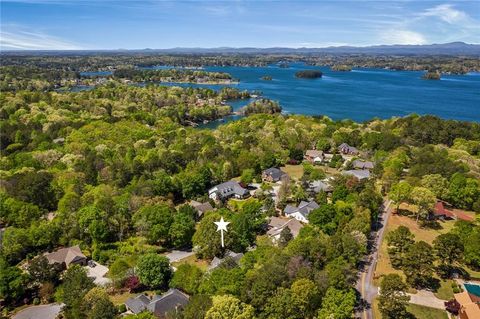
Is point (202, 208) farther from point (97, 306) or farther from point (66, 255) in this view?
point (97, 306)

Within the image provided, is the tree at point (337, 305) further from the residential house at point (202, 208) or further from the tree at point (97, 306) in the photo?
the residential house at point (202, 208)

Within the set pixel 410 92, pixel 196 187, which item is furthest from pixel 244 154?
pixel 410 92

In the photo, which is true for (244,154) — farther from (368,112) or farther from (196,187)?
(368,112)

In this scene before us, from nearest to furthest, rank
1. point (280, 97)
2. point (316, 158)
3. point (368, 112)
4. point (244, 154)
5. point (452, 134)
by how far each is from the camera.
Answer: point (244, 154) → point (316, 158) → point (452, 134) → point (368, 112) → point (280, 97)

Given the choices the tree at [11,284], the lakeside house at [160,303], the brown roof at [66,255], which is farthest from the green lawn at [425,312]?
the tree at [11,284]

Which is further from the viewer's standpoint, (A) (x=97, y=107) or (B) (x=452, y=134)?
(A) (x=97, y=107)

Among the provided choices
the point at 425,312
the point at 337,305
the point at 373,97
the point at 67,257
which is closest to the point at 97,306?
the point at 67,257

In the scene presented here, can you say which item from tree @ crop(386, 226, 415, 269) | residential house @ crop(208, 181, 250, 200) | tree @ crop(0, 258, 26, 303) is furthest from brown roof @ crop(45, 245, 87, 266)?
tree @ crop(386, 226, 415, 269)
